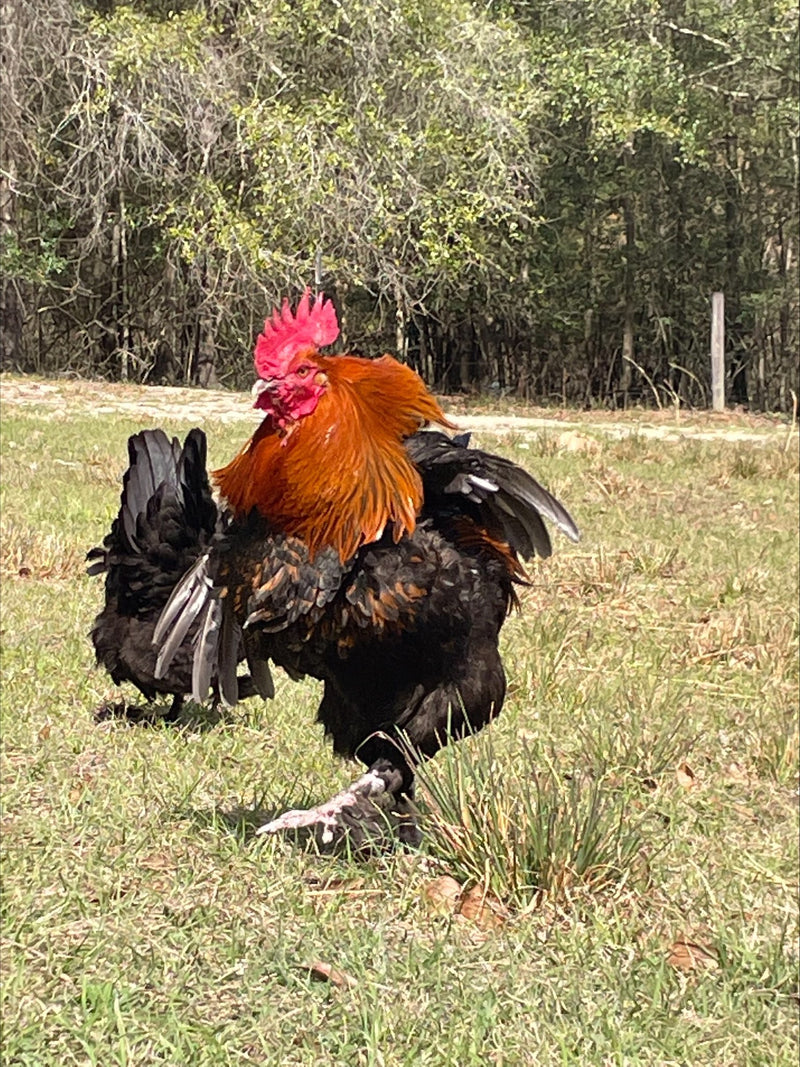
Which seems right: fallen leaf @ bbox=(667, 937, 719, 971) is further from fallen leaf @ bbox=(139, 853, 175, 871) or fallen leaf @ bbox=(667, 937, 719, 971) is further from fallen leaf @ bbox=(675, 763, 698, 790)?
fallen leaf @ bbox=(139, 853, 175, 871)

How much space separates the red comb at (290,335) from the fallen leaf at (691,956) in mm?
1778

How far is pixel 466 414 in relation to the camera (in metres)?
16.7

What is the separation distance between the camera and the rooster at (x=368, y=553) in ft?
9.67

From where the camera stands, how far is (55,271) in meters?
19.8

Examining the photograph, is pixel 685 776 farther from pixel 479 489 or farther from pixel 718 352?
pixel 718 352

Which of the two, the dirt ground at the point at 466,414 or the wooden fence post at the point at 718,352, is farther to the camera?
the wooden fence post at the point at 718,352

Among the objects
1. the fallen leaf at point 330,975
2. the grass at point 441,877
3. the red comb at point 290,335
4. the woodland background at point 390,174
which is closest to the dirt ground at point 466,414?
the woodland background at point 390,174

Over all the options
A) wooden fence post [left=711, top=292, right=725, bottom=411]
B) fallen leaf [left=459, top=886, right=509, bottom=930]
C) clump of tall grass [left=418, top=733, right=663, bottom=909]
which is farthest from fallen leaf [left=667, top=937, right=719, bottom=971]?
wooden fence post [left=711, top=292, right=725, bottom=411]

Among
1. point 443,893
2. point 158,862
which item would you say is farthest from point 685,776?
point 158,862

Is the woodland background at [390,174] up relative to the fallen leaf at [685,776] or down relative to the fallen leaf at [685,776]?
up

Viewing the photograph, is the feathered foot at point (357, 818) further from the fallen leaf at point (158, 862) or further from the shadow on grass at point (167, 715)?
the shadow on grass at point (167, 715)

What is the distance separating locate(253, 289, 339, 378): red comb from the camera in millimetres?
2955

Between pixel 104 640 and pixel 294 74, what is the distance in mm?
15084

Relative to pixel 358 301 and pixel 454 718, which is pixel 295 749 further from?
pixel 358 301
